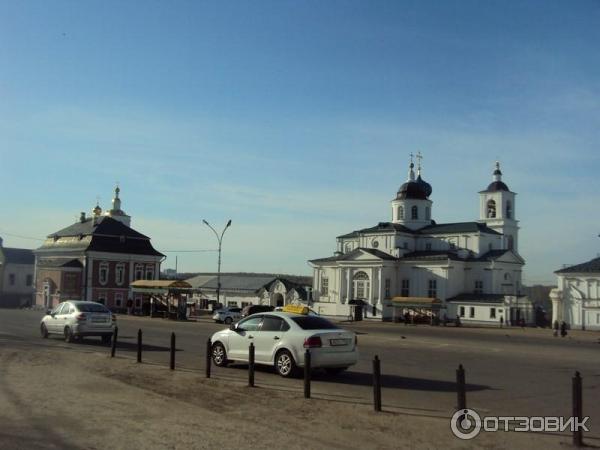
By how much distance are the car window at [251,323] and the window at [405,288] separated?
191 ft

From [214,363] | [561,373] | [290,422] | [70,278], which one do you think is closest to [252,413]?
[290,422]

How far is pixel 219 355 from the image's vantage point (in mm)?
16750

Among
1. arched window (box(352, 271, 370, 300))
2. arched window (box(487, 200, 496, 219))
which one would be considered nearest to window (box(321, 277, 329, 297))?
arched window (box(352, 271, 370, 300))

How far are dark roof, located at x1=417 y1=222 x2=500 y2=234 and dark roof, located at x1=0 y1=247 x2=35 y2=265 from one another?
64096 mm

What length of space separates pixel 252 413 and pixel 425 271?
62.5 metres

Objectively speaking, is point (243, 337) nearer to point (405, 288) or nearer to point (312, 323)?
point (312, 323)

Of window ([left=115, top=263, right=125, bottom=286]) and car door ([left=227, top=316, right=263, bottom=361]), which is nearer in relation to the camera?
car door ([left=227, top=316, right=263, bottom=361])

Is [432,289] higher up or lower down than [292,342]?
higher up

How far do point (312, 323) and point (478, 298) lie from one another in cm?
5402

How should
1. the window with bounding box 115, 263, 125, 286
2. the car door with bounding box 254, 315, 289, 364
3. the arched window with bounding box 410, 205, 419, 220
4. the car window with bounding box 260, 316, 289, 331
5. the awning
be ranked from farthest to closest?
the arched window with bounding box 410, 205, 419, 220 < the window with bounding box 115, 263, 125, 286 < the awning < the car window with bounding box 260, 316, 289, 331 < the car door with bounding box 254, 315, 289, 364

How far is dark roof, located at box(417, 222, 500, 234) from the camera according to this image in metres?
72.0

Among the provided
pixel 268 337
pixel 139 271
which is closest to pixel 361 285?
pixel 139 271

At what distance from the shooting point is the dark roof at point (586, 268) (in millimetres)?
55531

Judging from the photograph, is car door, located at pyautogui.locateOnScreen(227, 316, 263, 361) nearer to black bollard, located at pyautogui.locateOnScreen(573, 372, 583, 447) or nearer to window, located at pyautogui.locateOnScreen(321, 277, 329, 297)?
black bollard, located at pyautogui.locateOnScreen(573, 372, 583, 447)
